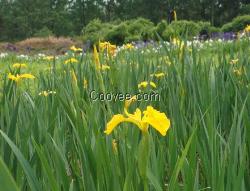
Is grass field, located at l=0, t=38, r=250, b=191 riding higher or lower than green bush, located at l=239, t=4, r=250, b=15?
lower

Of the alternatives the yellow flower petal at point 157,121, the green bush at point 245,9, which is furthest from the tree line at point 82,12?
the yellow flower petal at point 157,121

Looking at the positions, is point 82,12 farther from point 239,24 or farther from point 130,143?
point 130,143

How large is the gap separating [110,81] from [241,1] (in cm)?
3710

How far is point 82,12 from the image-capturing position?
144 feet

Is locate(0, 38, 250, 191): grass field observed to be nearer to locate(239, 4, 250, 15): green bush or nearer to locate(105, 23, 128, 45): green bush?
locate(105, 23, 128, 45): green bush

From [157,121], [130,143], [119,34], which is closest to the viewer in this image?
[157,121]

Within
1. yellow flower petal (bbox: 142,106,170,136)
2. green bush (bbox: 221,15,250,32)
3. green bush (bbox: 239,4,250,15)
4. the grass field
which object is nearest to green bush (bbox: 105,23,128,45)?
green bush (bbox: 221,15,250,32)

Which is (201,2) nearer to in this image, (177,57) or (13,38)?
(13,38)

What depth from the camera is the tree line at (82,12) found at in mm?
37656

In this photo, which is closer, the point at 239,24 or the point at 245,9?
the point at 239,24

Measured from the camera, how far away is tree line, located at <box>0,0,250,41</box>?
37.7m

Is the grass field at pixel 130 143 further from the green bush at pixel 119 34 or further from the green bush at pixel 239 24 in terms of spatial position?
the green bush at pixel 119 34

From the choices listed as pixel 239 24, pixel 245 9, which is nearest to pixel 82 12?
pixel 245 9

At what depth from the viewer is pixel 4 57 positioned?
29.2 ft
